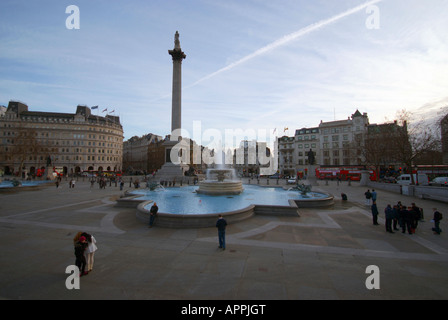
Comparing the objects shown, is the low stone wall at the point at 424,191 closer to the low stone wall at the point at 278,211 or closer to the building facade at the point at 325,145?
the low stone wall at the point at 278,211

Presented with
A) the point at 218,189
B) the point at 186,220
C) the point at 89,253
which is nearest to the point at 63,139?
the point at 218,189

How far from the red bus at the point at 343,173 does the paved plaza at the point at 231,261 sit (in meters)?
45.7

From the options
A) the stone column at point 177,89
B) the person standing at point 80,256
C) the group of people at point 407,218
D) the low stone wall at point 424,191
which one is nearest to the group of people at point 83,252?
the person standing at point 80,256

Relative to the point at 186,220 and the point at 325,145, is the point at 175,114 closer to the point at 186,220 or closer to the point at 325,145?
the point at 186,220

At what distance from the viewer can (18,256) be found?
7.57m

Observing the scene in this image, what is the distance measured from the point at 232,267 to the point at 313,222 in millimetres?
7706

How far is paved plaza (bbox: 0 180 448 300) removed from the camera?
5380 mm

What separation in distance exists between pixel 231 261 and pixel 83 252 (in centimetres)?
467

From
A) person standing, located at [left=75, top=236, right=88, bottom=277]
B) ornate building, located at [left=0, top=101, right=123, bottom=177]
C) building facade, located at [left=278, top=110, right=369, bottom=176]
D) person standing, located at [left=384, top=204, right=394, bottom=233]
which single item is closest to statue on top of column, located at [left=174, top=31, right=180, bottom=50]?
building facade, located at [left=278, top=110, right=369, bottom=176]

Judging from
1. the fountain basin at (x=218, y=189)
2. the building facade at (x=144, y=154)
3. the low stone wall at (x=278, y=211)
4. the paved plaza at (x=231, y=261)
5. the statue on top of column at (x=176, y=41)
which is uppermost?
the statue on top of column at (x=176, y=41)

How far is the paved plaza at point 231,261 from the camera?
5.38 meters

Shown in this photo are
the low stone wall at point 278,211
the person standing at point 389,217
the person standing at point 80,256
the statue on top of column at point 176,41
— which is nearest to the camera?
the person standing at point 80,256

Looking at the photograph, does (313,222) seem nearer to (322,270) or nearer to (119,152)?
(322,270)
